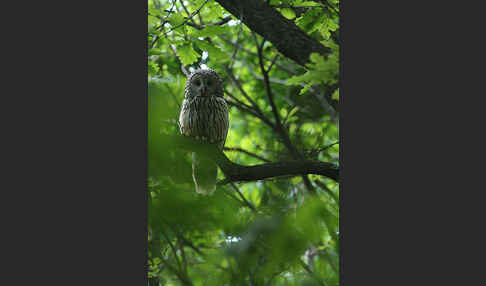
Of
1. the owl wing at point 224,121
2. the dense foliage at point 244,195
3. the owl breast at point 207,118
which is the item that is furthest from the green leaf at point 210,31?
the owl wing at point 224,121

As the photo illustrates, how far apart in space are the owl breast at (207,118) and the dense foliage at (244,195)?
152mm

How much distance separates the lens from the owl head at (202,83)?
8.53ft

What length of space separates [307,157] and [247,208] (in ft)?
2.85

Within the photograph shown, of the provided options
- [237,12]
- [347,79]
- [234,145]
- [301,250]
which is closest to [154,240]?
[301,250]

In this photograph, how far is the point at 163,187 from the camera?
1195mm

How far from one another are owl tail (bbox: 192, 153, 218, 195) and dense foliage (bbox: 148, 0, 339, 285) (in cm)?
6

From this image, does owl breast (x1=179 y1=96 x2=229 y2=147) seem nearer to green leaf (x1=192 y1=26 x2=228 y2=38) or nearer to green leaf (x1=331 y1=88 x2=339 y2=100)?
green leaf (x1=192 y1=26 x2=228 y2=38)

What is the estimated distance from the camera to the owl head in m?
2.60

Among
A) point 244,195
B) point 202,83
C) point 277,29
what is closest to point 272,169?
point 244,195

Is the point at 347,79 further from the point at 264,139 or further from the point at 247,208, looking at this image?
the point at 264,139

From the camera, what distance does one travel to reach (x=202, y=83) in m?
2.60

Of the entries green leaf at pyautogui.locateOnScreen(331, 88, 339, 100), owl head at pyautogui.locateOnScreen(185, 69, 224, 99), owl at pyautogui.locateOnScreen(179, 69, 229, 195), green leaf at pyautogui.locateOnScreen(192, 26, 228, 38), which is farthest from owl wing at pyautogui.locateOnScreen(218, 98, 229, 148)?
green leaf at pyautogui.locateOnScreen(331, 88, 339, 100)

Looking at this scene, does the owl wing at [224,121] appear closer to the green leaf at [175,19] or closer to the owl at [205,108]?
the owl at [205,108]

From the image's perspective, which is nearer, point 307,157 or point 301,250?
point 301,250
